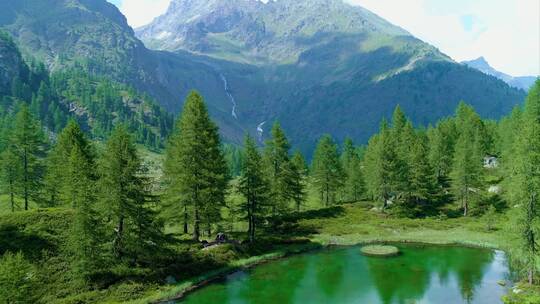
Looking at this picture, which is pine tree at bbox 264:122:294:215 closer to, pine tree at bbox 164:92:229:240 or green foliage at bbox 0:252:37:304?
pine tree at bbox 164:92:229:240

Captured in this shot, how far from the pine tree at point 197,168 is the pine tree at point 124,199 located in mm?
8017

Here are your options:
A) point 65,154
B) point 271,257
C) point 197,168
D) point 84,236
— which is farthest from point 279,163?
point 84,236

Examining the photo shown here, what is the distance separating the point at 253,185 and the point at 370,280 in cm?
2094

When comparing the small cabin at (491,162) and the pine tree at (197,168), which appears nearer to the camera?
the pine tree at (197,168)

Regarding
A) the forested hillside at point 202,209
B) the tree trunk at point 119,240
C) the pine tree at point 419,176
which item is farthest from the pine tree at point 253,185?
the pine tree at point 419,176

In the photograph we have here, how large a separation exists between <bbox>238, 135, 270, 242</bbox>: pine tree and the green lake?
893 centimetres

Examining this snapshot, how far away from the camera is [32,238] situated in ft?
150

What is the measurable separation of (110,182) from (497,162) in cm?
8803

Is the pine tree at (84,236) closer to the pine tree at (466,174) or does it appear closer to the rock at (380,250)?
the rock at (380,250)

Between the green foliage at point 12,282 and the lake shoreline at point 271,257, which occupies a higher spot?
the green foliage at point 12,282

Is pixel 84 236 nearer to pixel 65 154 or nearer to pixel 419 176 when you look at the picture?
pixel 65 154

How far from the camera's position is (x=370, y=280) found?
160ft

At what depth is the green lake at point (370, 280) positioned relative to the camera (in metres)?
42.9

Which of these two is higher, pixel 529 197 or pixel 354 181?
pixel 354 181
